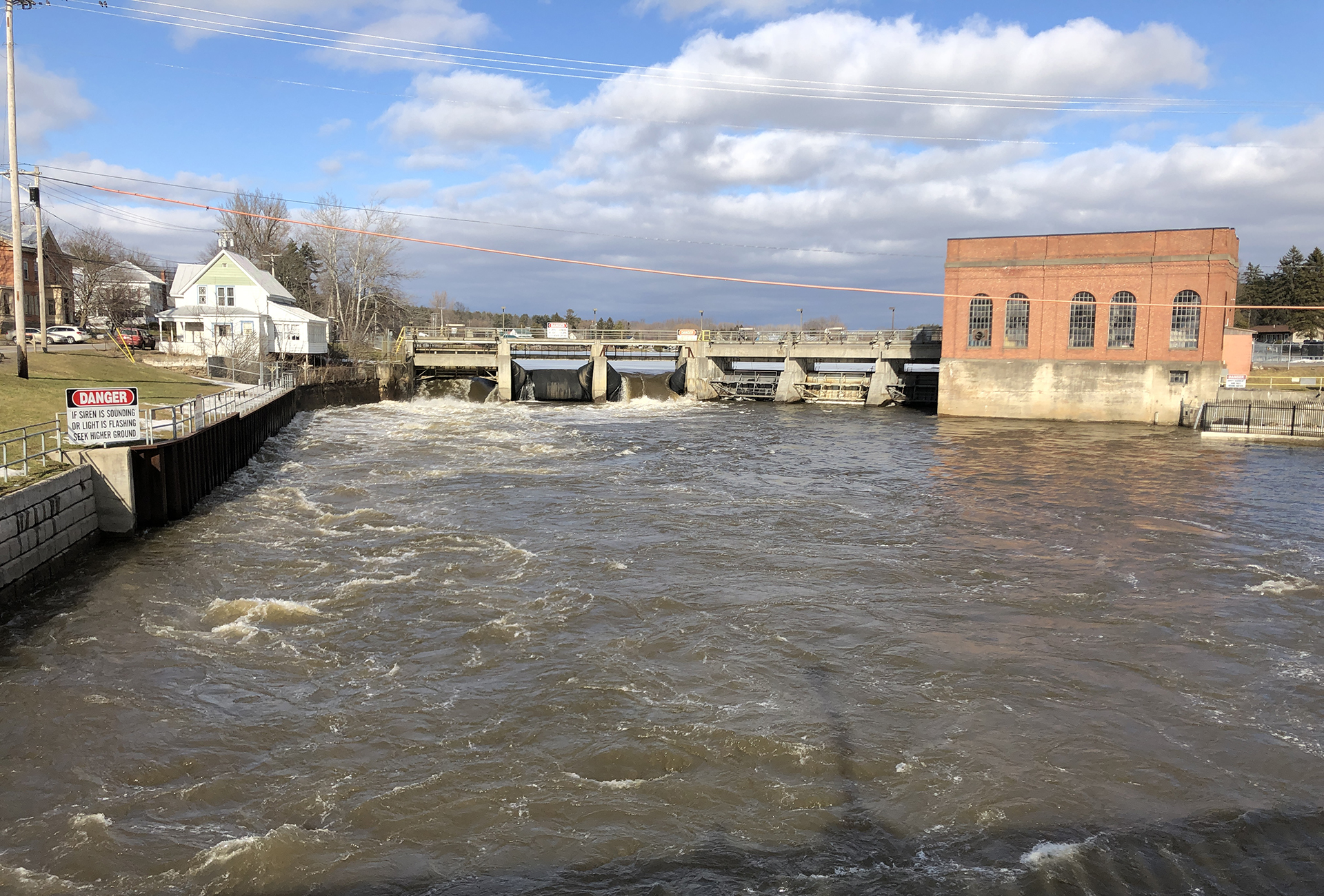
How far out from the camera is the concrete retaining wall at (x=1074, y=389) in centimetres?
4191

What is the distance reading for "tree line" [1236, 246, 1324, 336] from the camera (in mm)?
80000

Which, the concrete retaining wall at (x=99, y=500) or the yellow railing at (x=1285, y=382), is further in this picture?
the yellow railing at (x=1285, y=382)

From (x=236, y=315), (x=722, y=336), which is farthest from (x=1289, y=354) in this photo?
(x=236, y=315)

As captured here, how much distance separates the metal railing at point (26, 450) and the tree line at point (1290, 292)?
8302cm

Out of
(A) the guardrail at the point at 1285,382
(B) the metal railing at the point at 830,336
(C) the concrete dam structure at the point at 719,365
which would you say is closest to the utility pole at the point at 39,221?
(C) the concrete dam structure at the point at 719,365

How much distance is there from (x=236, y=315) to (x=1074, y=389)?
49.6 meters

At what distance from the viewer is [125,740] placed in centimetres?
867

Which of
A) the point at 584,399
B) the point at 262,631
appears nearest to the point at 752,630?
the point at 262,631

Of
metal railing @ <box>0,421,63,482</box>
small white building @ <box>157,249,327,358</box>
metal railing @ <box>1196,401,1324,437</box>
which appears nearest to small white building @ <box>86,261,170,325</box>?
small white building @ <box>157,249,327,358</box>

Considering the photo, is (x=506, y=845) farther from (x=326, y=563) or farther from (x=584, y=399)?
(x=584, y=399)

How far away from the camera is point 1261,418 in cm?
3894

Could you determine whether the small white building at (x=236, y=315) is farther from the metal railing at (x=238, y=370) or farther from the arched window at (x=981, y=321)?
the arched window at (x=981, y=321)

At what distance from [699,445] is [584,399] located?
2267 centimetres

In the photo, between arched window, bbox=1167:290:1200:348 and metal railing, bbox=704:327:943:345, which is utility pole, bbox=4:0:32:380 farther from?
arched window, bbox=1167:290:1200:348
